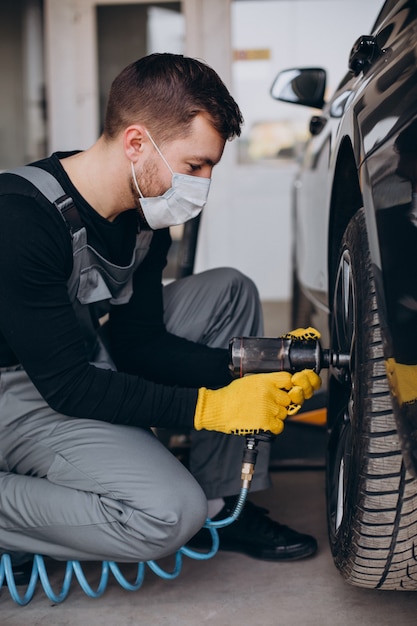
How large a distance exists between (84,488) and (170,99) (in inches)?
34.3

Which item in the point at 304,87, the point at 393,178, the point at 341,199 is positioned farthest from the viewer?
the point at 304,87

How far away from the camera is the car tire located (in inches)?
55.3

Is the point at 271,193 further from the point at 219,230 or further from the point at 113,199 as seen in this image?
the point at 113,199

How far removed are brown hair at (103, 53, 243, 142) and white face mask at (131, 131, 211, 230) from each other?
0.06m

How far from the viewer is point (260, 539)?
2.03 m

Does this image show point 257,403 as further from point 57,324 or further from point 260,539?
point 260,539

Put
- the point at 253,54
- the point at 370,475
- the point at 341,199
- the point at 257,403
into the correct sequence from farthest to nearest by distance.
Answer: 1. the point at 253,54
2. the point at 341,199
3. the point at 257,403
4. the point at 370,475

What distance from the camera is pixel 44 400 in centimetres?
187

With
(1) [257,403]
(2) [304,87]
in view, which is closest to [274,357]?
(1) [257,403]

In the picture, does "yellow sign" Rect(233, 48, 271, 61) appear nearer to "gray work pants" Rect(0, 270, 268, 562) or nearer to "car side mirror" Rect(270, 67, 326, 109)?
"car side mirror" Rect(270, 67, 326, 109)

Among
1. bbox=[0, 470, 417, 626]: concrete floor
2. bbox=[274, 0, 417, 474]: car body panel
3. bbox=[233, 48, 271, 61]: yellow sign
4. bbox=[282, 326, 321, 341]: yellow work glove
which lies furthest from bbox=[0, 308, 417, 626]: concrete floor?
bbox=[233, 48, 271, 61]: yellow sign

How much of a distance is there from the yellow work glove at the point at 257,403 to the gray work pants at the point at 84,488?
18cm

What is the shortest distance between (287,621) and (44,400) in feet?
2.36

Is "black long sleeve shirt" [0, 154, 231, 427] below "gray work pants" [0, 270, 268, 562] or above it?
above
